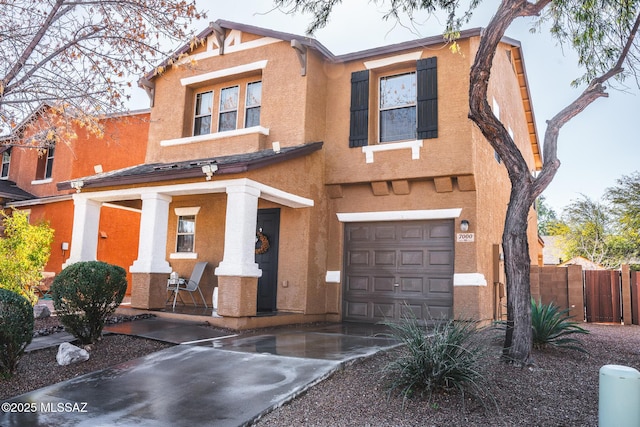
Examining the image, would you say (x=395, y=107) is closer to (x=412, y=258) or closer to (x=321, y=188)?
(x=321, y=188)

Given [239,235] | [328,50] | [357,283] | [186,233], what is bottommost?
[357,283]

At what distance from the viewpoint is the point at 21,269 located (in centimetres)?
1012

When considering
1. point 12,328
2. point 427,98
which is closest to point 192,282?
point 12,328

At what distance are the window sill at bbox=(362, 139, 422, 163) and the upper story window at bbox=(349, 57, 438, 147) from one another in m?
0.20

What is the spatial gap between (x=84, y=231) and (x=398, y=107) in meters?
7.78

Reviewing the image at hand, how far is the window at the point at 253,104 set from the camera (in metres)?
12.4

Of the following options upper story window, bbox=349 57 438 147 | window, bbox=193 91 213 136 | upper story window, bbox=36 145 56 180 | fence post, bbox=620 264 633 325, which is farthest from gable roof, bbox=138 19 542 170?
upper story window, bbox=36 145 56 180

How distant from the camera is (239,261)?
9438 millimetres

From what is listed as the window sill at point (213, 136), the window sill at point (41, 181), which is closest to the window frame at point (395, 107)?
the window sill at point (213, 136)

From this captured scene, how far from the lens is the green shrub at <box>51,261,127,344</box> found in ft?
24.6

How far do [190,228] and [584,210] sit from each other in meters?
28.2

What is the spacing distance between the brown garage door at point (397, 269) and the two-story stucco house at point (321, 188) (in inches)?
1.2

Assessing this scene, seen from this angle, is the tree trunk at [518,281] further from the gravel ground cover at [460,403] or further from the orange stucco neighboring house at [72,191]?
the orange stucco neighboring house at [72,191]

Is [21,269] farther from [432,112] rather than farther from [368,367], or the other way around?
[432,112]
